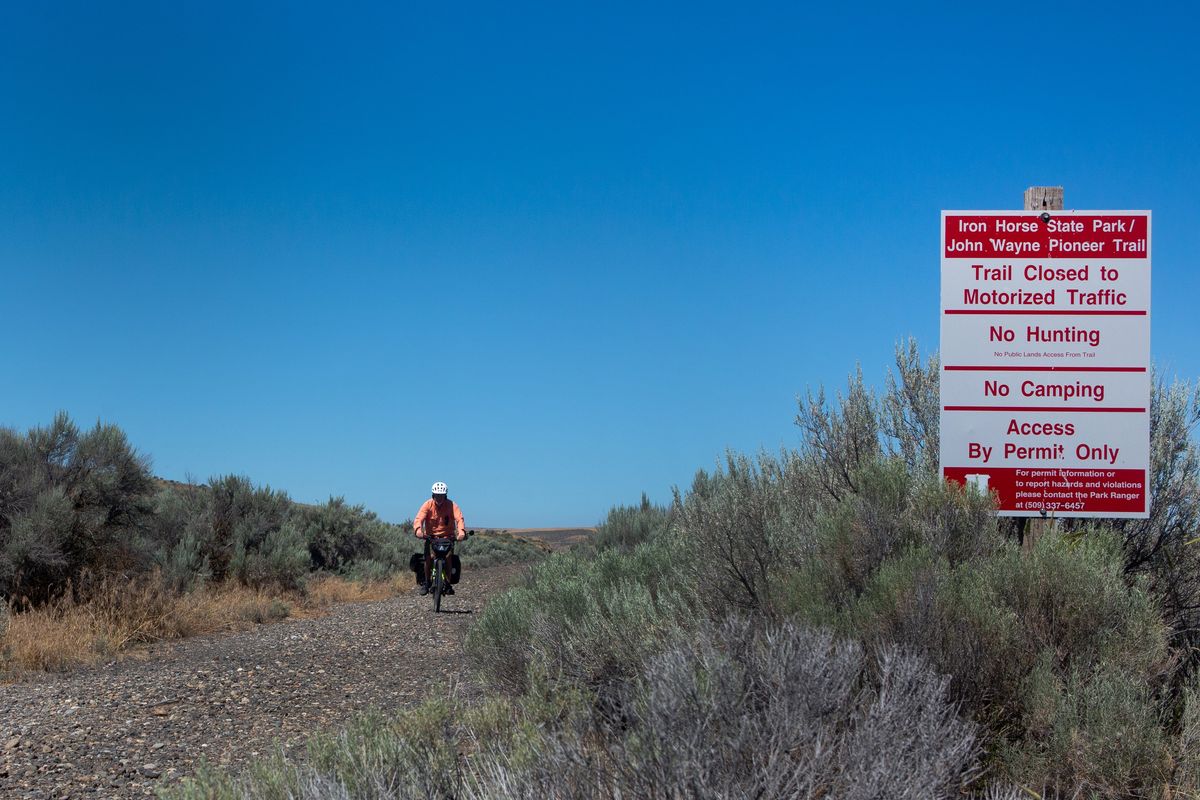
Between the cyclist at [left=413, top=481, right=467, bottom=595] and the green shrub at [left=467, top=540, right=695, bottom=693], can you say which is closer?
the green shrub at [left=467, top=540, right=695, bottom=693]

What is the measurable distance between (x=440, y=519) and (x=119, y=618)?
189 inches

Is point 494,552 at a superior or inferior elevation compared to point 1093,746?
inferior

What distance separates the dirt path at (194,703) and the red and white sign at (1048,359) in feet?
15.1

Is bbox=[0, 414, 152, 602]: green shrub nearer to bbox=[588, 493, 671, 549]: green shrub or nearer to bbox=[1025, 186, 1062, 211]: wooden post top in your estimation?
bbox=[588, 493, 671, 549]: green shrub

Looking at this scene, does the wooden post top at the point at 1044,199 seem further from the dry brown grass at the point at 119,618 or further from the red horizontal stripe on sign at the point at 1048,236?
the dry brown grass at the point at 119,618

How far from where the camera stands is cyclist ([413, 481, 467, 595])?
15289 mm

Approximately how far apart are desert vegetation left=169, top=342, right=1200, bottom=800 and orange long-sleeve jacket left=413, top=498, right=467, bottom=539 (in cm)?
736

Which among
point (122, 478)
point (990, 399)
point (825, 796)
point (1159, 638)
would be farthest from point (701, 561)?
point (122, 478)

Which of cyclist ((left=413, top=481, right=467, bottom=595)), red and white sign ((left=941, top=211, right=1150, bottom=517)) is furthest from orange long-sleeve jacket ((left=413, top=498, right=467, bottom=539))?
red and white sign ((left=941, top=211, right=1150, bottom=517))

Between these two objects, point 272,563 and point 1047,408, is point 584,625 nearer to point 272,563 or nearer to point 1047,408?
point 1047,408

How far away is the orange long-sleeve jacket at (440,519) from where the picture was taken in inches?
603

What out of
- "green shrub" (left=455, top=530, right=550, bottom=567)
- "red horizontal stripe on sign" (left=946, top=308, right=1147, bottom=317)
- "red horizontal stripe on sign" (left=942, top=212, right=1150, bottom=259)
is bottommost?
"green shrub" (left=455, top=530, right=550, bottom=567)

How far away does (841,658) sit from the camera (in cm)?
398

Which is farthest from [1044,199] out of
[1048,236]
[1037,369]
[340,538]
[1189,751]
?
[340,538]
